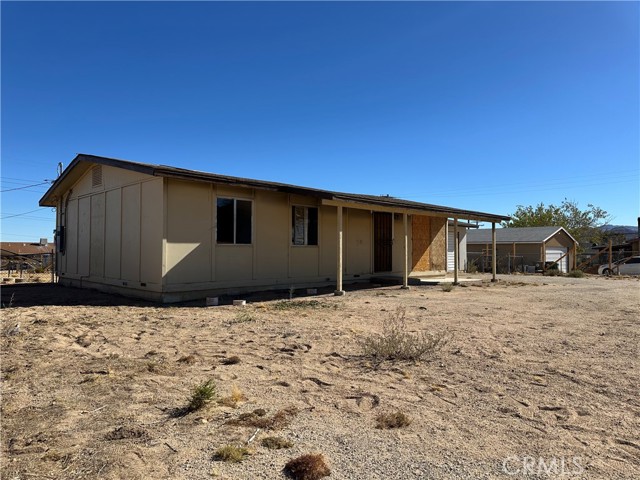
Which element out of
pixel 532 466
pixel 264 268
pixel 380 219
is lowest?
pixel 532 466

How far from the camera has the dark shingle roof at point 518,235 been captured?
117ft

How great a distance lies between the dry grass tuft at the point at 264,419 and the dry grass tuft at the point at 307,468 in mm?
615

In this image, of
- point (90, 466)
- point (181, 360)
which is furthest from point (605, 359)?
point (90, 466)

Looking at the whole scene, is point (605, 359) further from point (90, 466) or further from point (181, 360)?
point (90, 466)

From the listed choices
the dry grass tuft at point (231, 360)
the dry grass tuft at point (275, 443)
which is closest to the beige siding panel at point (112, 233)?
the dry grass tuft at point (231, 360)

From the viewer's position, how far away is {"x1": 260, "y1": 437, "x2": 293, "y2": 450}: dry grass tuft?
3219mm

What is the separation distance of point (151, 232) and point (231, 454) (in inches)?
343

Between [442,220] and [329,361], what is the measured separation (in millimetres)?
15764

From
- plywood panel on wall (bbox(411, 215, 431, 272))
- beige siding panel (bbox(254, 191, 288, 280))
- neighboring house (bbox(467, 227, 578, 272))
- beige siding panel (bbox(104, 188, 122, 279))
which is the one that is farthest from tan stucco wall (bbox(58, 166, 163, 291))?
neighboring house (bbox(467, 227, 578, 272))

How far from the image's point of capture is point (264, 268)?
41.9 ft

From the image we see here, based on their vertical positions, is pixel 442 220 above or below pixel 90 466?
above

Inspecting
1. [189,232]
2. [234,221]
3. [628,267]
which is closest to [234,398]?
[189,232]

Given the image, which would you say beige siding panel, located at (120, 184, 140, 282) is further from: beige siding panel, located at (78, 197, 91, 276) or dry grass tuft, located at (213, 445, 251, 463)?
dry grass tuft, located at (213, 445, 251, 463)

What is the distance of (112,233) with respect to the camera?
1263 cm
